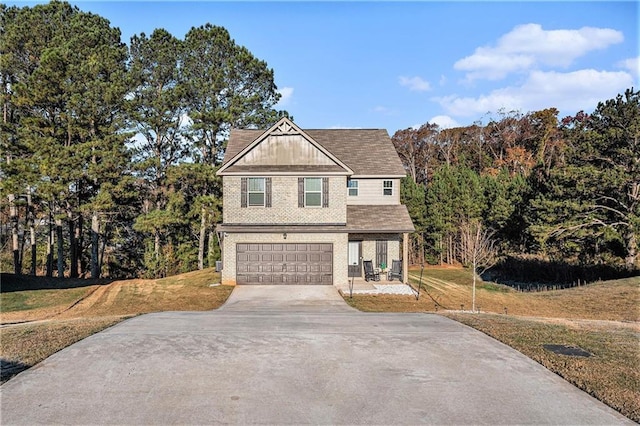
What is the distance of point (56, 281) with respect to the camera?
26.8m

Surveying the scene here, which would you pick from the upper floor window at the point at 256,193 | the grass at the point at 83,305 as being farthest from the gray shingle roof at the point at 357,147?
the grass at the point at 83,305

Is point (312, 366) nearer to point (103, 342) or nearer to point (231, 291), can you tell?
point (103, 342)

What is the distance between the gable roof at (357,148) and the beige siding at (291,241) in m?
4.06

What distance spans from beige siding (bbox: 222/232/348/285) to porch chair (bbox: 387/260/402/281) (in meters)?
2.96

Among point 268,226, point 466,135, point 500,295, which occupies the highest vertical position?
point 466,135

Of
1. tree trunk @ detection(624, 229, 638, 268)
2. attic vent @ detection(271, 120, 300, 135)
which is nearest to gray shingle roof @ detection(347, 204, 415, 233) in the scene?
attic vent @ detection(271, 120, 300, 135)

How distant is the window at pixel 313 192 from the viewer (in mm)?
23031

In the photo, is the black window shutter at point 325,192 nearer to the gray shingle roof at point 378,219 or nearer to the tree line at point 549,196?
the gray shingle roof at point 378,219

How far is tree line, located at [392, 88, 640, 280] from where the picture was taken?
92.7ft

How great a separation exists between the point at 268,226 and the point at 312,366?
14174mm

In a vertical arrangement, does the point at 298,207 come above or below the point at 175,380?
above

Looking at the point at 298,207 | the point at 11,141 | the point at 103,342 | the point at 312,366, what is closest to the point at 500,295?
the point at 298,207

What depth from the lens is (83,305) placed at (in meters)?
20.0

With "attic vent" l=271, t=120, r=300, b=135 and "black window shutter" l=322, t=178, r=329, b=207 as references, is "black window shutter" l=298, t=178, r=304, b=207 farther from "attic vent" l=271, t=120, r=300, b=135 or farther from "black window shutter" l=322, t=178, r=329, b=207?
"attic vent" l=271, t=120, r=300, b=135
